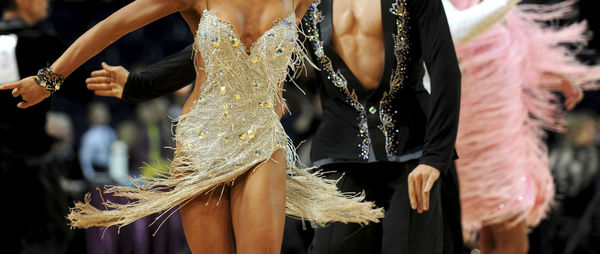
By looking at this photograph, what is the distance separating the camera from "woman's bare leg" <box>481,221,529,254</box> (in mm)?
4133

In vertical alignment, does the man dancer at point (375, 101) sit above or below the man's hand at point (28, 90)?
below

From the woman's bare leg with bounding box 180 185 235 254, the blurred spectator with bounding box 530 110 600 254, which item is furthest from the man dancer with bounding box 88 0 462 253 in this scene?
the blurred spectator with bounding box 530 110 600 254

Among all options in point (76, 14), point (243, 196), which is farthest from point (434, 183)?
point (76, 14)

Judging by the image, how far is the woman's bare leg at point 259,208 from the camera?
7.79 feet

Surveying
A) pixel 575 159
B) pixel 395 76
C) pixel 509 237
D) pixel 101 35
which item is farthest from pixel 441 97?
pixel 575 159

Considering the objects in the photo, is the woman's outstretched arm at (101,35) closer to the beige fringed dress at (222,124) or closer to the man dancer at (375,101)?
the beige fringed dress at (222,124)

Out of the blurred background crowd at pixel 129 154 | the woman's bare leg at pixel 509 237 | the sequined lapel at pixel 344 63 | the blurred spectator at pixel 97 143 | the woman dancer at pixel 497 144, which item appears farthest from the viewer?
the blurred spectator at pixel 97 143

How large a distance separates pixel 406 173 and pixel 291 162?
61cm

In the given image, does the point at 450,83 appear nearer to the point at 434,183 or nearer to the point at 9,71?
the point at 434,183

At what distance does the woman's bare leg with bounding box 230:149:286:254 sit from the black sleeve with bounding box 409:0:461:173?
0.65 metres

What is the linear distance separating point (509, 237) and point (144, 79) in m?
2.22

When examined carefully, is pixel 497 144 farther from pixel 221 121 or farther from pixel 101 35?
pixel 101 35

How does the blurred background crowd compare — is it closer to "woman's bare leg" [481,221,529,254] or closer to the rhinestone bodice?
"woman's bare leg" [481,221,529,254]

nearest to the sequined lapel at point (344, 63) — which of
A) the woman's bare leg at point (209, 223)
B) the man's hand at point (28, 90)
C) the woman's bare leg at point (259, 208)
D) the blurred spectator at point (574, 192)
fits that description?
the woman's bare leg at point (259, 208)
